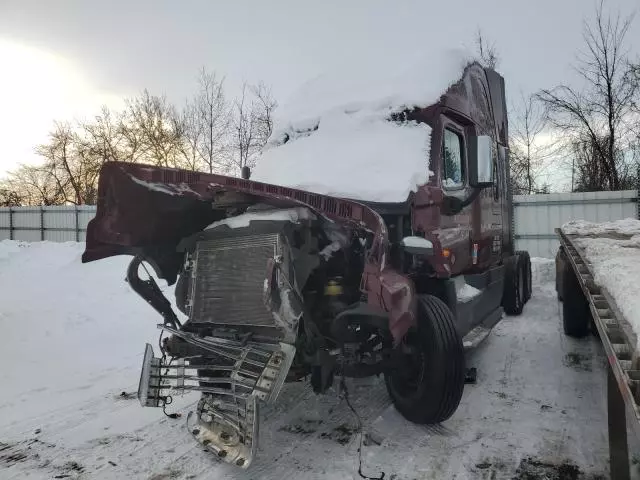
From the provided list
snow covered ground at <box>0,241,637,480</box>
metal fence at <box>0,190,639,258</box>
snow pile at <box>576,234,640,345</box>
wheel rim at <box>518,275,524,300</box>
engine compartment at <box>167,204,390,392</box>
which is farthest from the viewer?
metal fence at <box>0,190,639,258</box>

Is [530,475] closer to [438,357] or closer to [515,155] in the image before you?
[438,357]

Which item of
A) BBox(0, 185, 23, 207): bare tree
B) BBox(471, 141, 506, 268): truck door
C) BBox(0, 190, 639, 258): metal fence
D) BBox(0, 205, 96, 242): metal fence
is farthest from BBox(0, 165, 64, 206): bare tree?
BBox(471, 141, 506, 268): truck door

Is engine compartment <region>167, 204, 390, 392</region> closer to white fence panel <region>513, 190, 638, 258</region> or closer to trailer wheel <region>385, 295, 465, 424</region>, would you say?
trailer wheel <region>385, 295, 465, 424</region>

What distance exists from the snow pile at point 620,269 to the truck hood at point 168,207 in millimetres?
1464

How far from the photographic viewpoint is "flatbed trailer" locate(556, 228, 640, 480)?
2.13 m

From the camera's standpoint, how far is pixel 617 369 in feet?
7.70

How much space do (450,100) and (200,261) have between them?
2968 millimetres

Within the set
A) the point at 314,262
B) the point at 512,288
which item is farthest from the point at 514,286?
the point at 314,262

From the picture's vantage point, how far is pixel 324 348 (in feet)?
12.2

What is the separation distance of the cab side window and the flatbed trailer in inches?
59.3

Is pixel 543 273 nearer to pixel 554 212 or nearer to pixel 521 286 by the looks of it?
pixel 554 212

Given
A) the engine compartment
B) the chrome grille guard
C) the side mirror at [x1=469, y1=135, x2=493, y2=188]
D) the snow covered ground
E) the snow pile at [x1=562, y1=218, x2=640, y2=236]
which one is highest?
the side mirror at [x1=469, y1=135, x2=493, y2=188]

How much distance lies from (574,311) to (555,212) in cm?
899

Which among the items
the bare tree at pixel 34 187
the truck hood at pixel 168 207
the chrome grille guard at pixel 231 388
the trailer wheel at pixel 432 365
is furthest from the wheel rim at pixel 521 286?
the bare tree at pixel 34 187
